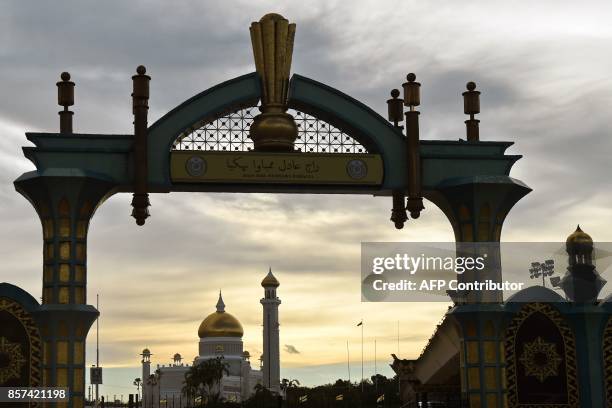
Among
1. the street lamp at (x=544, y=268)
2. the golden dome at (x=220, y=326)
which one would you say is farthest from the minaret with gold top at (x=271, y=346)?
the street lamp at (x=544, y=268)

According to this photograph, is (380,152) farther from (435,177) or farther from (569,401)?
(569,401)

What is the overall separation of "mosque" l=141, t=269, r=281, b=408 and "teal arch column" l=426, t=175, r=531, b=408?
260 feet

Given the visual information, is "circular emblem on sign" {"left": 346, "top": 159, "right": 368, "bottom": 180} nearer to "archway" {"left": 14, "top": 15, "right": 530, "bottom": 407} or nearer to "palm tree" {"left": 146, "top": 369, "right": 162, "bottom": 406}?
"archway" {"left": 14, "top": 15, "right": 530, "bottom": 407}

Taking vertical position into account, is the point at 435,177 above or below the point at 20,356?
above

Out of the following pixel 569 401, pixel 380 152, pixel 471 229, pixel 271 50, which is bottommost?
pixel 569 401

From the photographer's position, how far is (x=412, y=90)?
1040 inches

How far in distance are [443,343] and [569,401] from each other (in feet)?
31.2

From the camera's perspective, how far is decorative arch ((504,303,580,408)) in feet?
84.9

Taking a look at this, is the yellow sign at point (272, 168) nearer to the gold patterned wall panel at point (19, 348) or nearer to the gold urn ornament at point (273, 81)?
the gold urn ornament at point (273, 81)

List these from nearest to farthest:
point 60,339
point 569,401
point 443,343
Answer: point 60,339 → point 569,401 → point 443,343

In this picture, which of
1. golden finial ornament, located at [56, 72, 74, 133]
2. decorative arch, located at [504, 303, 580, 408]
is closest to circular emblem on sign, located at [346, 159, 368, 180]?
decorative arch, located at [504, 303, 580, 408]

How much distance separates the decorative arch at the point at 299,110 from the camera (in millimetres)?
25438

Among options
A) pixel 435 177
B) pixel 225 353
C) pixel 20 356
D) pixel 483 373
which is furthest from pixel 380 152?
pixel 225 353

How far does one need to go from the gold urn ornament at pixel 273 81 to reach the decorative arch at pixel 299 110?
263 mm
